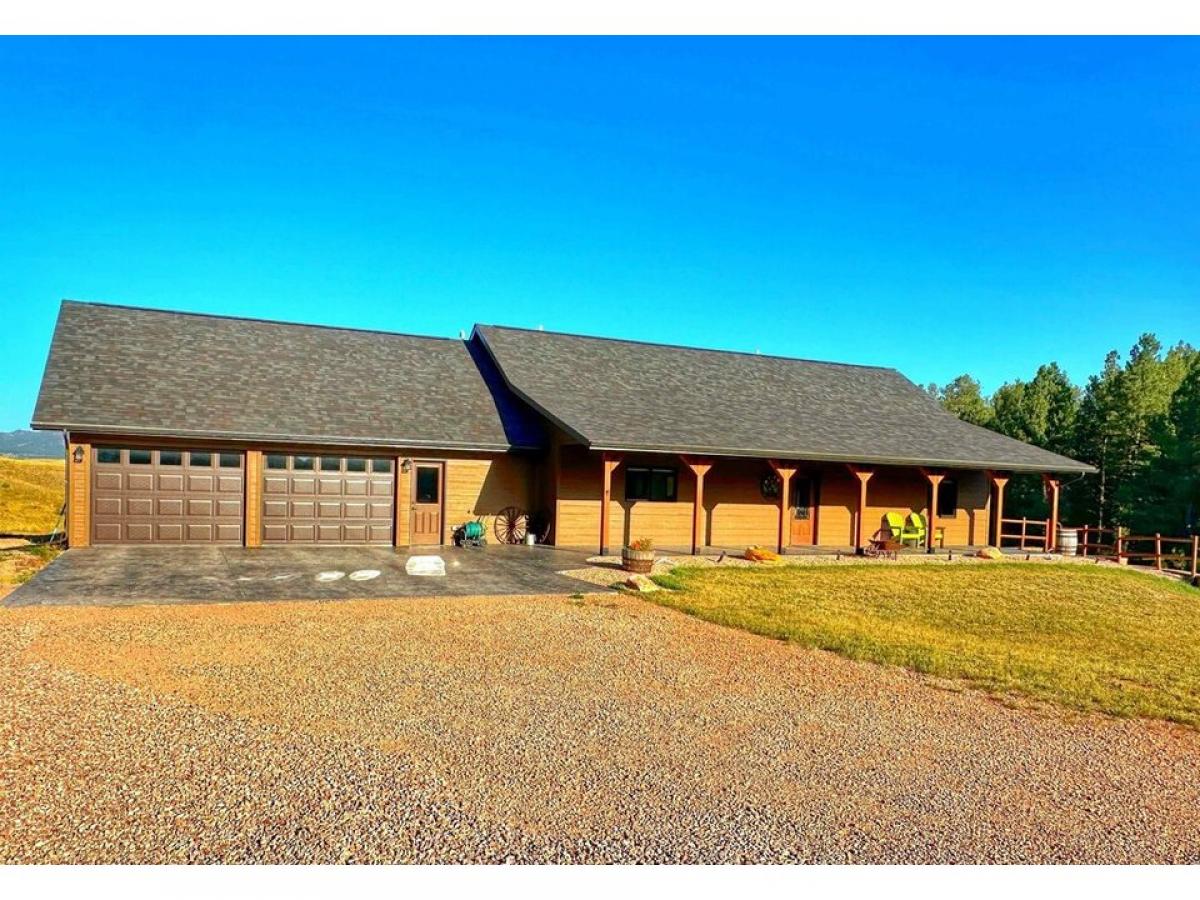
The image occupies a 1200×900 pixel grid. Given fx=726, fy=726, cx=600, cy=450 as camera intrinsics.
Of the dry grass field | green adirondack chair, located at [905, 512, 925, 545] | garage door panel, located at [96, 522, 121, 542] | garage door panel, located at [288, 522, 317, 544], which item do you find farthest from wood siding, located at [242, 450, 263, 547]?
green adirondack chair, located at [905, 512, 925, 545]

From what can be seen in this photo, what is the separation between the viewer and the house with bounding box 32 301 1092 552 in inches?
609

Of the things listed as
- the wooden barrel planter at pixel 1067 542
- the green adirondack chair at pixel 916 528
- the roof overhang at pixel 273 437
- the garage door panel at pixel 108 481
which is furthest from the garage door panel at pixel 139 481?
the wooden barrel planter at pixel 1067 542

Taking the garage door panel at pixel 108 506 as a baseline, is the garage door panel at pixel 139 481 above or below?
above

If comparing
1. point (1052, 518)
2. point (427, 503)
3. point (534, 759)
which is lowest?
point (534, 759)

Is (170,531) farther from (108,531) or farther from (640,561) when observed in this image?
(640,561)

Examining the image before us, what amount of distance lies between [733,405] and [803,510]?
344 cm

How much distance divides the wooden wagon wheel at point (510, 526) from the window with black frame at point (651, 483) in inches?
105

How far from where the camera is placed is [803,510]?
19.8 metres

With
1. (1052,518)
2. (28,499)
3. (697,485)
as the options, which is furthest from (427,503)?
(28,499)

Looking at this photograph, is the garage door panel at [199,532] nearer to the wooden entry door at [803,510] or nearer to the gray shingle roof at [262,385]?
the gray shingle roof at [262,385]

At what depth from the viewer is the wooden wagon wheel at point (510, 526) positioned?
17875 mm

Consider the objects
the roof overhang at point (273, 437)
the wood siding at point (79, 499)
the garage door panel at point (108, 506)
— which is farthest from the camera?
the garage door panel at point (108, 506)

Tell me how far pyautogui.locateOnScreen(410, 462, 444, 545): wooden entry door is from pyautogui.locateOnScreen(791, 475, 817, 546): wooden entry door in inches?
368

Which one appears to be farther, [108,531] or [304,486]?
[304,486]
